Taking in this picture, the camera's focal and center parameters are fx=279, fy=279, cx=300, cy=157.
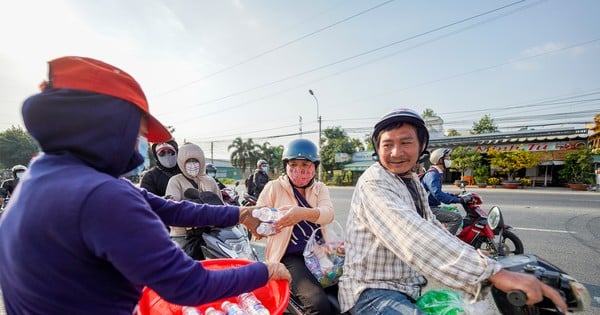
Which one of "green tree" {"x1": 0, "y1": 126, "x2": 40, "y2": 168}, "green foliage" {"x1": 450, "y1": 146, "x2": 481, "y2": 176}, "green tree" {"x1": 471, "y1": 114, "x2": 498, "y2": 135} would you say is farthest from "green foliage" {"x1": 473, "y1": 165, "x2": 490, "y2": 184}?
"green tree" {"x1": 0, "y1": 126, "x2": 40, "y2": 168}

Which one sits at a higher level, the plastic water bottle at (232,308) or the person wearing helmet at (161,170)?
the person wearing helmet at (161,170)

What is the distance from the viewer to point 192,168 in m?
3.66

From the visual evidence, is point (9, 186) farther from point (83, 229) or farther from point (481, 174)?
point (481, 174)

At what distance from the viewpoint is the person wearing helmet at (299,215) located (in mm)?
1764

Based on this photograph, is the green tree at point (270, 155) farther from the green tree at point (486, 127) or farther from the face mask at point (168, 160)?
the face mask at point (168, 160)

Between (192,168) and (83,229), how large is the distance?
3001 mm

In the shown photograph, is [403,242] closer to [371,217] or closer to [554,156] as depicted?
[371,217]

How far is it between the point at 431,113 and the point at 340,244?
4758 cm

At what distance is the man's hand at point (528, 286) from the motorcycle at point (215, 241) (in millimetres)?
1957

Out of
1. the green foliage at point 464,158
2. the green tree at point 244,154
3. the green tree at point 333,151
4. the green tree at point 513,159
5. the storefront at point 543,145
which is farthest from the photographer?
the green tree at point 244,154

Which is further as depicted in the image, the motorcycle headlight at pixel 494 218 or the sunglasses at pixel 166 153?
the sunglasses at pixel 166 153

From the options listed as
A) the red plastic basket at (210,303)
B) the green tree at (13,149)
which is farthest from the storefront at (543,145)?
the green tree at (13,149)

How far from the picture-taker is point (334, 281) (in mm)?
1854

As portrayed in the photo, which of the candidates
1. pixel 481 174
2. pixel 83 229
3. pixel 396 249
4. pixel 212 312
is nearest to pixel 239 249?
pixel 212 312
